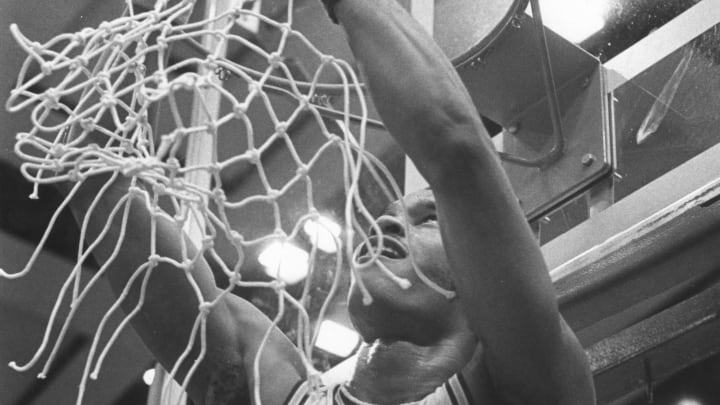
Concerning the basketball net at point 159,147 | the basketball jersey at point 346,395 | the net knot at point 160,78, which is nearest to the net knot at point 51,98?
the basketball net at point 159,147

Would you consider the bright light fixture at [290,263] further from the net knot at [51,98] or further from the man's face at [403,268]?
the net knot at [51,98]

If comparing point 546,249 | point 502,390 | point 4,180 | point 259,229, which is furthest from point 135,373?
point 502,390

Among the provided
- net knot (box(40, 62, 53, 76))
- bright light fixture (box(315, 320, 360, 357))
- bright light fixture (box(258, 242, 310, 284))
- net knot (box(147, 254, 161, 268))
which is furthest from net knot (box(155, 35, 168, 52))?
bright light fixture (box(315, 320, 360, 357))

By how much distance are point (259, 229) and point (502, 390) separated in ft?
2.03

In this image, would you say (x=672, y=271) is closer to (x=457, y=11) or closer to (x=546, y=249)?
(x=546, y=249)

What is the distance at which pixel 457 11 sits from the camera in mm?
1927

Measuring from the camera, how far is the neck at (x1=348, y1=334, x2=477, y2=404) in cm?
121

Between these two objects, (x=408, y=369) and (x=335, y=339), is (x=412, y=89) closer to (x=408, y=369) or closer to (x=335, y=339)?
(x=408, y=369)

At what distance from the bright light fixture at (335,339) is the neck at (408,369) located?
0.58 m

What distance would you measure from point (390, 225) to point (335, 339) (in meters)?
0.57

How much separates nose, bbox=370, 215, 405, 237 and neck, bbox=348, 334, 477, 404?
0.12 meters

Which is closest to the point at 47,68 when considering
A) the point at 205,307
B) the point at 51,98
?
the point at 51,98

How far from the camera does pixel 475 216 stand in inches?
43.4

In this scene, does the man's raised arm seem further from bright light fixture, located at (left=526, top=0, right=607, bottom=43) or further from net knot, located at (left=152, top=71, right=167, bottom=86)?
bright light fixture, located at (left=526, top=0, right=607, bottom=43)
